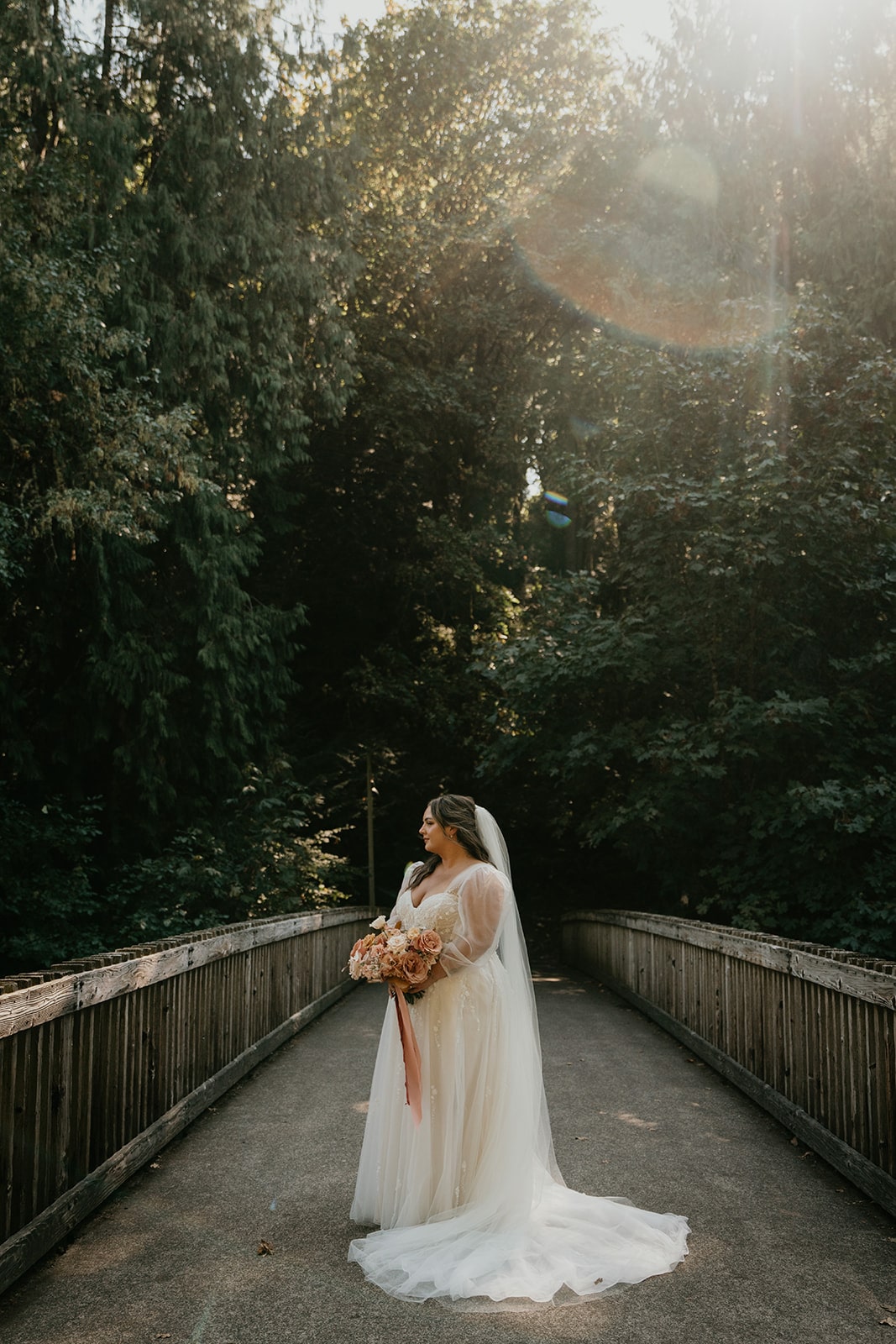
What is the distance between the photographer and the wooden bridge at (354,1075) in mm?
3949

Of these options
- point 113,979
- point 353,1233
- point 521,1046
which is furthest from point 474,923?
point 113,979

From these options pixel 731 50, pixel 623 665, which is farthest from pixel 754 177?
pixel 623 665

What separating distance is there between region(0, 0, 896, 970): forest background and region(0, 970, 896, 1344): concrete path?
21.3ft

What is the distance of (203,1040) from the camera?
6785 mm

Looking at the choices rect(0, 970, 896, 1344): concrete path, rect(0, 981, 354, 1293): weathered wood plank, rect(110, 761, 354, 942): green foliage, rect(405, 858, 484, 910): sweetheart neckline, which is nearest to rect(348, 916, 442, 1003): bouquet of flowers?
rect(405, 858, 484, 910): sweetheart neckline

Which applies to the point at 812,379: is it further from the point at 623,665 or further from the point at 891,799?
the point at 891,799

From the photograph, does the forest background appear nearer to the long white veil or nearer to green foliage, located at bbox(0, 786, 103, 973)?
green foliage, located at bbox(0, 786, 103, 973)

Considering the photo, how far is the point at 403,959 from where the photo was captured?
16.0 feet

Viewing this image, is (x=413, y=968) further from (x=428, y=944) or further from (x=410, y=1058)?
(x=410, y=1058)

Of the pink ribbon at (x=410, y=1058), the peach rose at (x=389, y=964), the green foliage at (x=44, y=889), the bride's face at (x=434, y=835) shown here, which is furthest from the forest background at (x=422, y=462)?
the peach rose at (x=389, y=964)

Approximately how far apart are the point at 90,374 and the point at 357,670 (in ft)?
40.4

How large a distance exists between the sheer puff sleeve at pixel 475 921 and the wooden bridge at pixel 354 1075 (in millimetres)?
1160

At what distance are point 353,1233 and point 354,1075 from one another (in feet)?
10.8

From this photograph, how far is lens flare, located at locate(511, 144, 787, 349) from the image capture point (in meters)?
17.2
